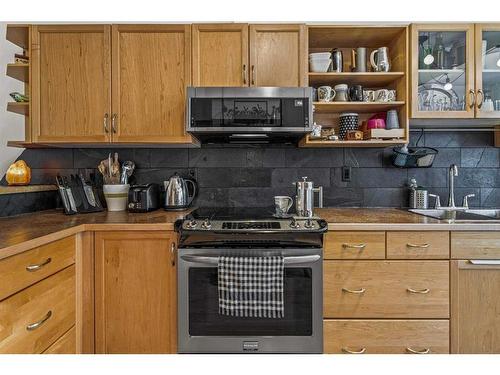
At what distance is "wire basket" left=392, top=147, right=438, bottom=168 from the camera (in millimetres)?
2287

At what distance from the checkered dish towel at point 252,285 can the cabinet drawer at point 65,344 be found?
687mm

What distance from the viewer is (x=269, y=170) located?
2.40 m

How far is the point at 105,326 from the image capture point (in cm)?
172

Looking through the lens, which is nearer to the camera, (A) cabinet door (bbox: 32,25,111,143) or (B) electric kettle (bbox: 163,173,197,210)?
(A) cabinet door (bbox: 32,25,111,143)

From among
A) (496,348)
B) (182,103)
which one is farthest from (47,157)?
(496,348)

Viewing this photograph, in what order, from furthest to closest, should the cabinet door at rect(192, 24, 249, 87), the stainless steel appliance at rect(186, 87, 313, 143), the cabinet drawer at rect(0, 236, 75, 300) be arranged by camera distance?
the cabinet door at rect(192, 24, 249, 87) < the stainless steel appliance at rect(186, 87, 313, 143) < the cabinet drawer at rect(0, 236, 75, 300)

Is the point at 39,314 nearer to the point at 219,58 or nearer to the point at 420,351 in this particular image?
the point at 219,58

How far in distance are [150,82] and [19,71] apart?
Answer: 847 millimetres

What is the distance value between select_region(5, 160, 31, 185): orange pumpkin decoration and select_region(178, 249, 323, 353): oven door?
1.20 meters

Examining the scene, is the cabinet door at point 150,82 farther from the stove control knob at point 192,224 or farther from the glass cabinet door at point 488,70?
the glass cabinet door at point 488,70

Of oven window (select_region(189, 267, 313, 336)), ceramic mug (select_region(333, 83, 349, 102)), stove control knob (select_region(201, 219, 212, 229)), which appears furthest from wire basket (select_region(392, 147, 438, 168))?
stove control knob (select_region(201, 219, 212, 229))

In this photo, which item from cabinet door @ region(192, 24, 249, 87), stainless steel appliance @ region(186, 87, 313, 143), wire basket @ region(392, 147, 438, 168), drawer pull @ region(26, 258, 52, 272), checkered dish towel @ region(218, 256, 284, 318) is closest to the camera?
drawer pull @ region(26, 258, 52, 272)

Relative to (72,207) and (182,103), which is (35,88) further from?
(182,103)

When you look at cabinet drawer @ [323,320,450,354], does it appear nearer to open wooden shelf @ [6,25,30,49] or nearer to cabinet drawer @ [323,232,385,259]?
cabinet drawer @ [323,232,385,259]
